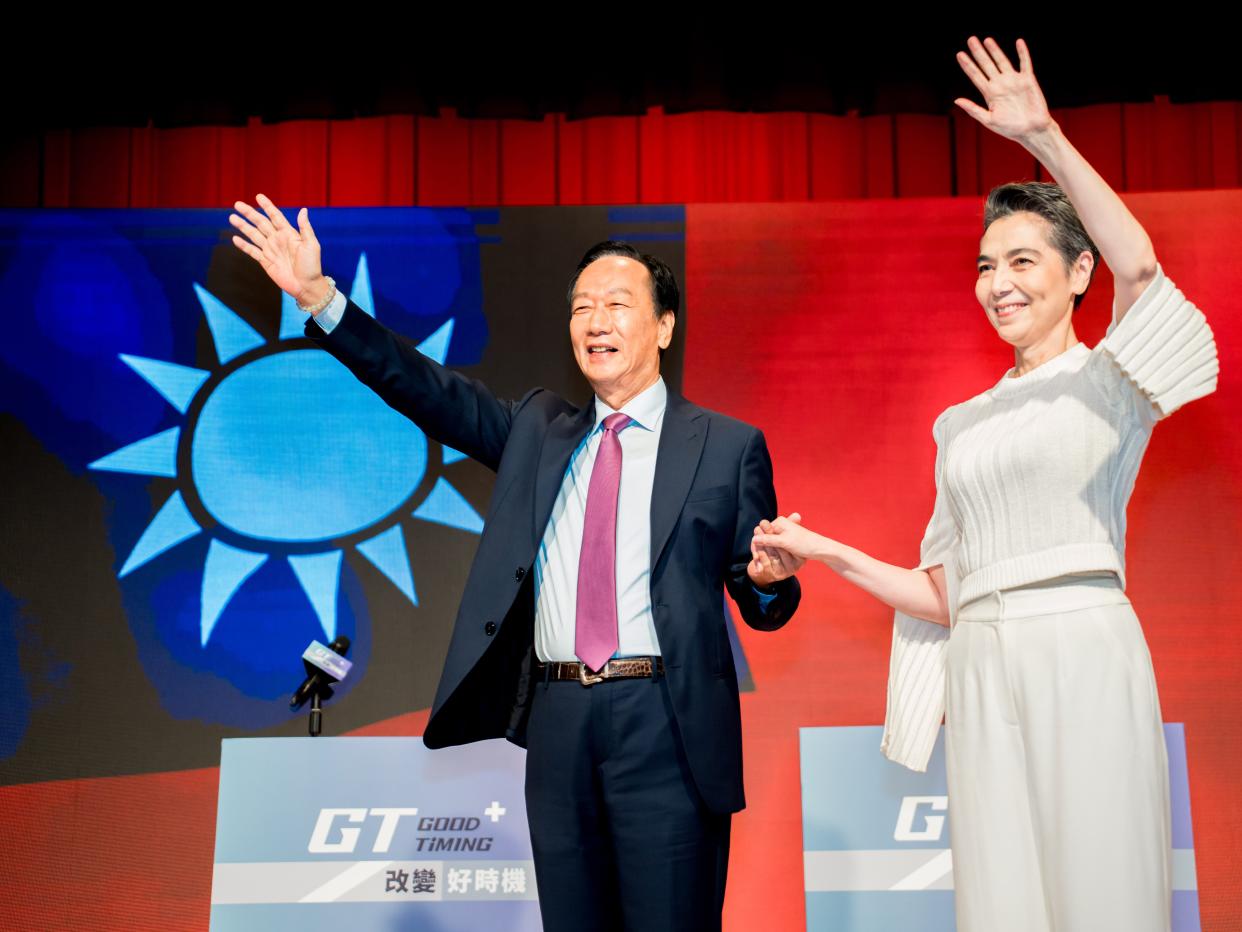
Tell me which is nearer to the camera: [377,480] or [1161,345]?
[1161,345]

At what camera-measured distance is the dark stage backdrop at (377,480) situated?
367 centimetres

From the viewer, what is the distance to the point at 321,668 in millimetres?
3129

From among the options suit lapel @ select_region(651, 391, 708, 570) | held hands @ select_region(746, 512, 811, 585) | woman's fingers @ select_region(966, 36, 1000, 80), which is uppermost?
woman's fingers @ select_region(966, 36, 1000, 80)

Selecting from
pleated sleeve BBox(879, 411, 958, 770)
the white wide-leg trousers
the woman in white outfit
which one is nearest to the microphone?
pleated sleeve BBox(879, 411, 958, 770)

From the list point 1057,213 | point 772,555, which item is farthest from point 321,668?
point 1057,213

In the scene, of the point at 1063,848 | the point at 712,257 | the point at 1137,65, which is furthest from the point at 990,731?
the point at 1137,65

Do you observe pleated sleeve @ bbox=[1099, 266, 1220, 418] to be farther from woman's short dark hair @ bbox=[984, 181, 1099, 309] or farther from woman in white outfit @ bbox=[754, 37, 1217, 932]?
woman's short dark hair @ bbox=[984, 181, 1099, 309]

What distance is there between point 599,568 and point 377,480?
76.2 inches

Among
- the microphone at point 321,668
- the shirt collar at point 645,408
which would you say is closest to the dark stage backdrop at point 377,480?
the microphone at point 321,668

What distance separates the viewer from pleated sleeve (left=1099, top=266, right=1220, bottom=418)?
1.66 m

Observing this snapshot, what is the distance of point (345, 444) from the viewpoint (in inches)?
151

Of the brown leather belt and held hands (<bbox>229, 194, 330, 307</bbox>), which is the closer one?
the brown leather belt

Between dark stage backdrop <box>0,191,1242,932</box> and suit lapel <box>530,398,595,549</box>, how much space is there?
62.8 inches

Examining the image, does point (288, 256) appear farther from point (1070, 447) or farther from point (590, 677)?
point (1070, 447)
